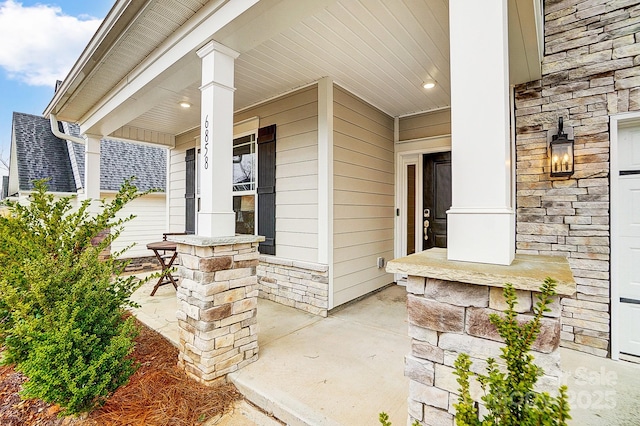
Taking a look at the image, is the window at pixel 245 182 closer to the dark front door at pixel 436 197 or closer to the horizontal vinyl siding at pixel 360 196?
the horizontal vinyl siding at pixel 360 196

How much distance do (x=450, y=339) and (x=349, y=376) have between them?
126 cm

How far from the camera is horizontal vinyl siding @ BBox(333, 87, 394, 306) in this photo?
12.1 feet

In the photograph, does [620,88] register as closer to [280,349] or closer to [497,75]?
[497,75]

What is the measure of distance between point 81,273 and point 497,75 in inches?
113

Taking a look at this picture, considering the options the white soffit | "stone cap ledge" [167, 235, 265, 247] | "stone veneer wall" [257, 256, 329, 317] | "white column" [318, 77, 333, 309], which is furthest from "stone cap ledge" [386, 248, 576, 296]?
"stone veneer wall" [257, 256, 329, 317]

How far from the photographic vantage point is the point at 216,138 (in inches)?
90.4

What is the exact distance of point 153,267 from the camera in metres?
6.23

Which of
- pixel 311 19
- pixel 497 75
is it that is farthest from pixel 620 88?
pixel 311 19

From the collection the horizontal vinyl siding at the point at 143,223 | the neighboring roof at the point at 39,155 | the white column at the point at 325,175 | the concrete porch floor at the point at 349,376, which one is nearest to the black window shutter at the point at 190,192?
the horizontal vinyl siding at the point at 143,223

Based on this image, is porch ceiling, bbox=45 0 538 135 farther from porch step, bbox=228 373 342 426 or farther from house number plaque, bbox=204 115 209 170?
porch step, bbox=228 373 342 426

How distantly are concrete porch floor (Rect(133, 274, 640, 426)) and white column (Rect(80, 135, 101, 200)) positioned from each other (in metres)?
2.67

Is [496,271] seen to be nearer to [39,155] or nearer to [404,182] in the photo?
[404,182]

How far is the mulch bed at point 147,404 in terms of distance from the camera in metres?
1.82

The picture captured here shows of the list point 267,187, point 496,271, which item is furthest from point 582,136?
point 267,187
